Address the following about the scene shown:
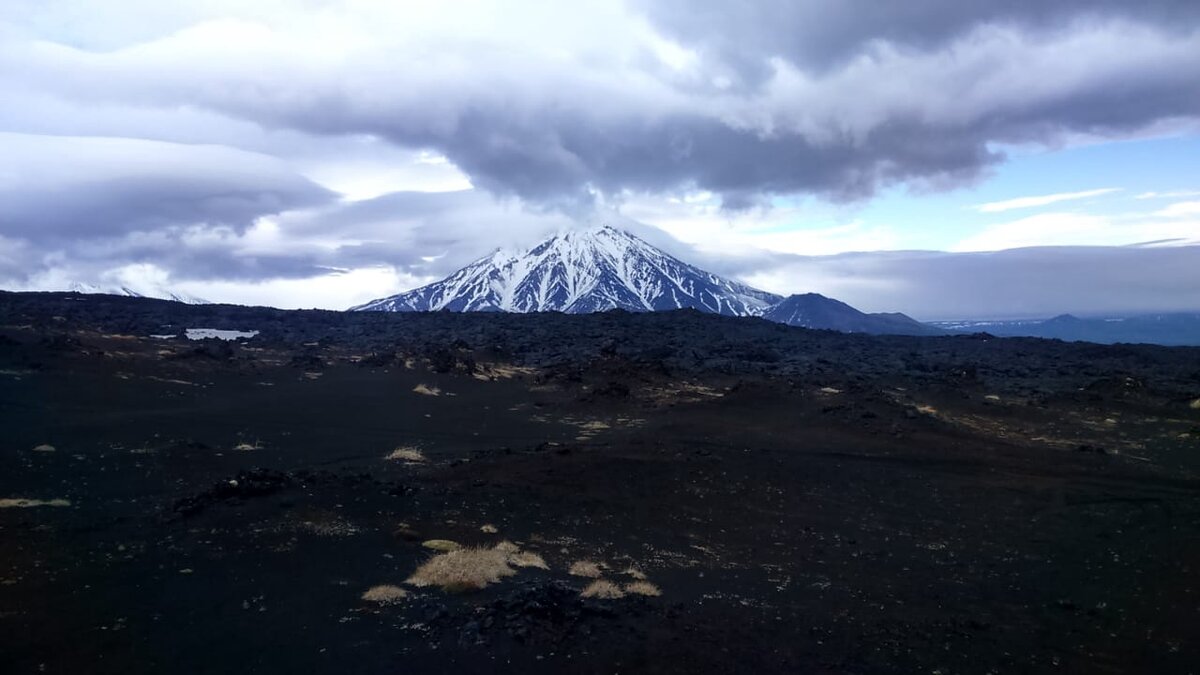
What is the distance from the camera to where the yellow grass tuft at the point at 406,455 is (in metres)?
25.0

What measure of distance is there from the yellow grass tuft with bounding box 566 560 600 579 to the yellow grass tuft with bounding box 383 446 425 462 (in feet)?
37.0

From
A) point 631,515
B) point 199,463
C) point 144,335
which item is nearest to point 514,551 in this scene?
point 631,515

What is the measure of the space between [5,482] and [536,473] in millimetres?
13417

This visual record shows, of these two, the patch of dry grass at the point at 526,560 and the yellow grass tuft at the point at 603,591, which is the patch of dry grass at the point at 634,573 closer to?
the yellow grass tuft at the point at 603,591

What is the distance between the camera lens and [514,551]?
15.6 m

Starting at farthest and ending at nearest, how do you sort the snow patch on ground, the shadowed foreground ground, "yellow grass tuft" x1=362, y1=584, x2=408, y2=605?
the snow patch on ground
"yellow grass tuft" x1=362, y1=584, x2=408, y2=605
the shadowed foreground ground

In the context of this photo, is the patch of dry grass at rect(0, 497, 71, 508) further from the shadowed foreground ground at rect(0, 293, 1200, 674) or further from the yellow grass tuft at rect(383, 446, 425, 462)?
the yellow grass tuft at rect(383, 446, 425, 462)

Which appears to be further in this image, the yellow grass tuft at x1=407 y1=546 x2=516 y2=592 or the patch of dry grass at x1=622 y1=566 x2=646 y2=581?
the patch of dry grass at x1=622 y1=566 x2=646 y2=581

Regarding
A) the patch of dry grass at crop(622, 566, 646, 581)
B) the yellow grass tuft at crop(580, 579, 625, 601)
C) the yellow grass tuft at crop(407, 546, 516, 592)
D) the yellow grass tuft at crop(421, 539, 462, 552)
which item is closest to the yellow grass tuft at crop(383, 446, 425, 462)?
the yellow grass tuft at crop(421, 539, 462, 552)

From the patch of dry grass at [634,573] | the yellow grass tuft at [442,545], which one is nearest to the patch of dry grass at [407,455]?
the yellow grass tuft at [442,545]

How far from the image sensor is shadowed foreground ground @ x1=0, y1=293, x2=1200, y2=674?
11.4 metres

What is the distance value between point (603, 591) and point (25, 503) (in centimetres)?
1317

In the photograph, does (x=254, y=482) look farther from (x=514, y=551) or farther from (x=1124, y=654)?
(x=1124, y=654)

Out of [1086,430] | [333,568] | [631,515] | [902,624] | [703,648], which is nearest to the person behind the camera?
[703,648]
